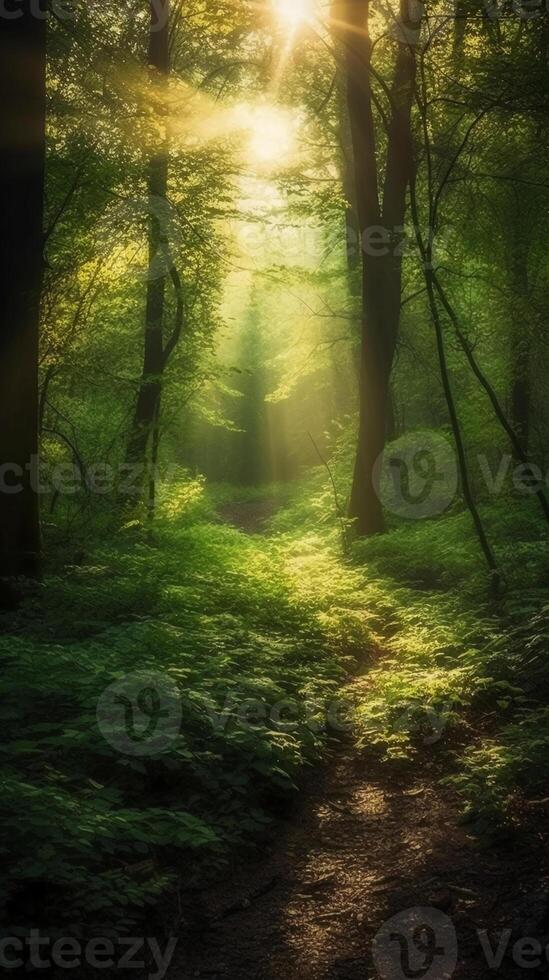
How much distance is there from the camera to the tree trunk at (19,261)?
855 cm

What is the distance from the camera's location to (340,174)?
22.7m

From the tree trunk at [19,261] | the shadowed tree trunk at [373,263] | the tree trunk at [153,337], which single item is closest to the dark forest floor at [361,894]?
the tree trunk at [19,261]

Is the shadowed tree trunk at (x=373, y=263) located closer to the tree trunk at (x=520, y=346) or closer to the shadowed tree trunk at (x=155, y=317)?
the tree trunk at (x=520, y=346)

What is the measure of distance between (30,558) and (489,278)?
11125mm

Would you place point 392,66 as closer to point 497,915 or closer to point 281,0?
point 281,0

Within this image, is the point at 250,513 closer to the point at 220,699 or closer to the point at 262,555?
the point at 262,555

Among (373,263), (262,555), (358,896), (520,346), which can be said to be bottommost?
(358,896)

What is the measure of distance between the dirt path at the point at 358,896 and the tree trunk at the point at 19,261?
4.87m

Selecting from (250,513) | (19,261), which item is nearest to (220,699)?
(19,261)

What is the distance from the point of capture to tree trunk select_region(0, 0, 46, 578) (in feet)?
28.1

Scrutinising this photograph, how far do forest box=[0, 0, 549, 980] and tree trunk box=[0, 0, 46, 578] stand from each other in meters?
0.03

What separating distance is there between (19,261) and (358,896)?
23.9 feet

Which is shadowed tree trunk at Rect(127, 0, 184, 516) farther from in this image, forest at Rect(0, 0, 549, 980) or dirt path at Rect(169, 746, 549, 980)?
dirt path at Rect(169, 746, 549, 980)

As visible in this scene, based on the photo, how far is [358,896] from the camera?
423 cm
